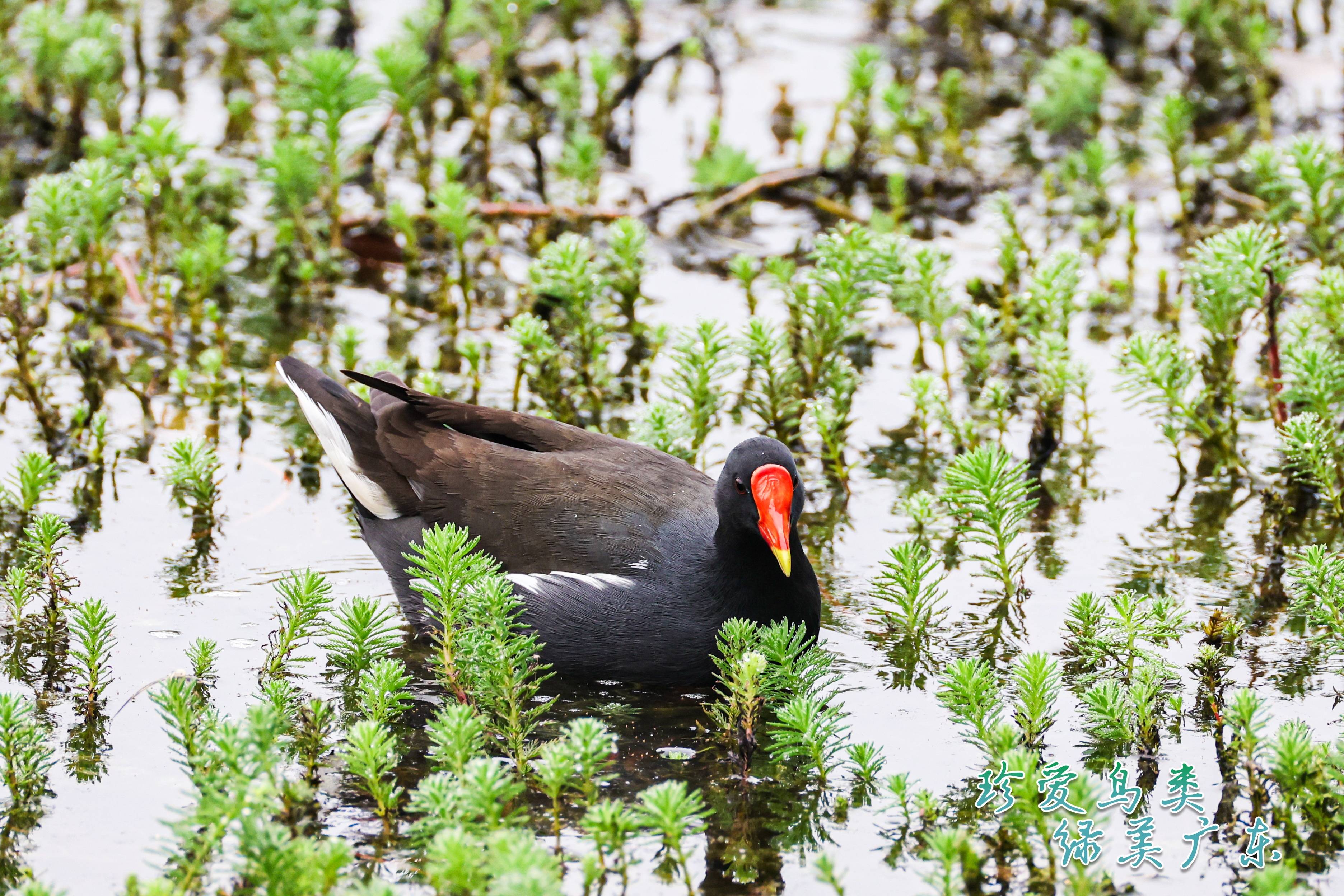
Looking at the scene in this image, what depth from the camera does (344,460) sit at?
488 centimetres

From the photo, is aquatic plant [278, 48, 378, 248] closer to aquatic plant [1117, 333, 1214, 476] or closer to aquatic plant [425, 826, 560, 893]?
aquatic plant [1117, 333, 1214, 476]

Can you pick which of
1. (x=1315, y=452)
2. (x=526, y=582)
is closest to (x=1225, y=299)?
(x=1315, y=452)

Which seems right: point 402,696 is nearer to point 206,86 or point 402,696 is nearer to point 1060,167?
point 1060,167

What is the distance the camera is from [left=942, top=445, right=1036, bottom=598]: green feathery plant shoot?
4.48 m

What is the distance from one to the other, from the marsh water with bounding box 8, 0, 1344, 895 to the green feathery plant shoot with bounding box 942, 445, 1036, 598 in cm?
20

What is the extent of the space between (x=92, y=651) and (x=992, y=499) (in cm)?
253

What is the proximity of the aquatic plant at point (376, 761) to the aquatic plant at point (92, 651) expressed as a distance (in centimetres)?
75

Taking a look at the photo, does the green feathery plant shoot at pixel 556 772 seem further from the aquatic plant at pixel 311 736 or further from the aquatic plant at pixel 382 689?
the aquatic plant at pixel 311 736

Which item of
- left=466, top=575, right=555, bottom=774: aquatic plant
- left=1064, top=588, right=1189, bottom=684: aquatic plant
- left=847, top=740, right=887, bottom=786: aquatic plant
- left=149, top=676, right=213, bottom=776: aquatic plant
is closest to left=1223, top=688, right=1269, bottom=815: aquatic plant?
left=1064, top=588, right=1189, bottom=684: aquatic plant

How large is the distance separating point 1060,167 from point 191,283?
4360 millimetres

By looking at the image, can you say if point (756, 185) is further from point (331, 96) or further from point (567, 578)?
point (567, 578)

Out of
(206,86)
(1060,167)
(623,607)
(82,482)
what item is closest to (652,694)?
(623,607)

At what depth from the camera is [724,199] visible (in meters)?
7.49

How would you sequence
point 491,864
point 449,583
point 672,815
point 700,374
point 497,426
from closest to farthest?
1. point 491,864
2. point 672,815
3. point 449,583
4. point 497,426
5. point 700,374
